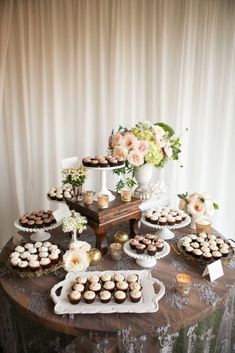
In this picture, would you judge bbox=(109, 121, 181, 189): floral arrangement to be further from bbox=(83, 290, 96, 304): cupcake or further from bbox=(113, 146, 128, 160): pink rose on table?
bbox=(83, 290, 96, 304): cupcake

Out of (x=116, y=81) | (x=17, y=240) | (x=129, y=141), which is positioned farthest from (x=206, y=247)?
(x=116, y=81)

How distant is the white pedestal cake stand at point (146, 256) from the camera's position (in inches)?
52.1

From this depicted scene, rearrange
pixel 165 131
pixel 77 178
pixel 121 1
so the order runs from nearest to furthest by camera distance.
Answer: pixel 77 178, pixel 165 131, pixel 121 1

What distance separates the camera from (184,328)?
1.11 metres

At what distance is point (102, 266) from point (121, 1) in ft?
6.58

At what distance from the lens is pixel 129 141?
63.1 inches

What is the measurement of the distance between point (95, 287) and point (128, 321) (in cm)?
19

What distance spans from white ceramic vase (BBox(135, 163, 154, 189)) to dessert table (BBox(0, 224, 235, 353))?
0.44m

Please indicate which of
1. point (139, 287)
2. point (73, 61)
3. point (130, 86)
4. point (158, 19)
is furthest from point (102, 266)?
point (158, 19)

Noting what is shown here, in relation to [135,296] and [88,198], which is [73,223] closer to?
[88,198]

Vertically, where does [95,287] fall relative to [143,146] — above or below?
below

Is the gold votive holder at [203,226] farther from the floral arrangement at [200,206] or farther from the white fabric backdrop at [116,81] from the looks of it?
the white fabric backdrop at [116,81]

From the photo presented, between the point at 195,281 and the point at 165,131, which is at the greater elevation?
the point at 165,131

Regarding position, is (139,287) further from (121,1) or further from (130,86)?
(121,1)
